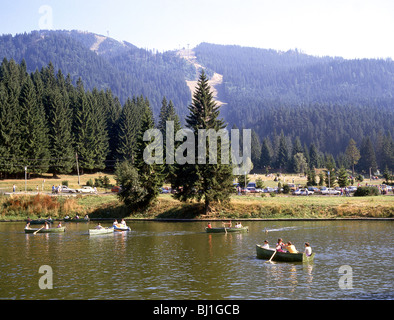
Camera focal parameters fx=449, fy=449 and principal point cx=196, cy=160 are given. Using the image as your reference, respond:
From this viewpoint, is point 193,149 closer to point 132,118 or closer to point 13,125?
point 13,125

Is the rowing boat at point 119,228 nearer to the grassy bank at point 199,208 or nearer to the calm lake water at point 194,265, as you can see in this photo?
the calm lake water at point 194,265

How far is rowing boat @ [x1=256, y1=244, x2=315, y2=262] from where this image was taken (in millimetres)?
39594

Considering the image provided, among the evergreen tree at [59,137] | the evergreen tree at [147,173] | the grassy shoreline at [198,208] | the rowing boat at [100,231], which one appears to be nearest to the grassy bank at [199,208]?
the grassy shoreline at [198,208]

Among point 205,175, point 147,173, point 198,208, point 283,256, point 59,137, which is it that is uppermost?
point 59,137

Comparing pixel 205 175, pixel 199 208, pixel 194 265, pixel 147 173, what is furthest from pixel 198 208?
pixel 194 265

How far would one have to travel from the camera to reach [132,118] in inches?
5822

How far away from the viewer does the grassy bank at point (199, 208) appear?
72438 mm

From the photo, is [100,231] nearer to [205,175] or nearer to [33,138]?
[205,175]

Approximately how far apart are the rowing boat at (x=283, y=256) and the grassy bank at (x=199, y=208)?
32.0 m

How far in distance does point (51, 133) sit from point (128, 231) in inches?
2861

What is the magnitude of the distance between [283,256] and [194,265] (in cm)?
816

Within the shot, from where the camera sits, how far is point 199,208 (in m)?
78.1

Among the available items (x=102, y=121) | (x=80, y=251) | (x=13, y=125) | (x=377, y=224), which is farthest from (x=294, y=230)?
(x=102, y=121)

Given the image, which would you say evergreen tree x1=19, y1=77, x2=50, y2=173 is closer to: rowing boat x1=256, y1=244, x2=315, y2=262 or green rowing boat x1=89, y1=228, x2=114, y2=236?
green rowing boat x1=89, y1=228, x2=114, y2=236
